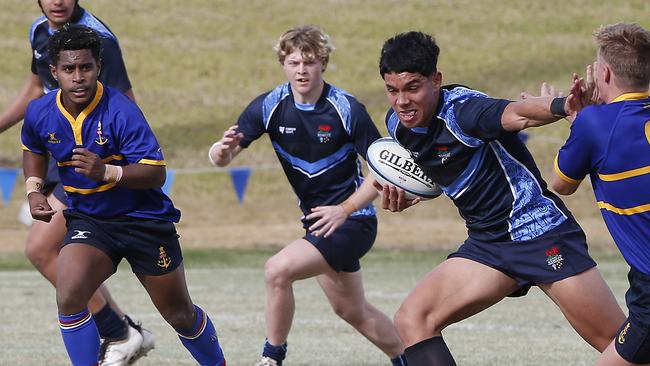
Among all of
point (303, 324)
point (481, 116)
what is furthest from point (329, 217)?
point (303, 324)

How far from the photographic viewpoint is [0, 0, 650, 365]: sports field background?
877cm

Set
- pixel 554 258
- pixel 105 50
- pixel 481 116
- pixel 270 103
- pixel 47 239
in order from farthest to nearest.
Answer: pixel 270 103, pixel 105 50, pixel 47 239, pixel 554 258, pixel 481 116

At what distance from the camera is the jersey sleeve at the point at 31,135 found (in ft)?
Answer: 19.8

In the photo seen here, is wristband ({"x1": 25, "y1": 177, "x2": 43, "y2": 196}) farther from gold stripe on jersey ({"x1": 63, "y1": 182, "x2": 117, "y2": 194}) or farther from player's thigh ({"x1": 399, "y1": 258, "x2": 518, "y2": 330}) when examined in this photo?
player's thigh ({"x1": 399, "y1": 258, "x2": 518, "y2": 330})

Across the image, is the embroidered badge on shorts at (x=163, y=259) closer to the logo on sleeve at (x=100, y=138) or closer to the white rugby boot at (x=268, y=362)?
the logo on sleeve at (x=100, y=138)

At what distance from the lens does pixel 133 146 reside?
586 centimetres

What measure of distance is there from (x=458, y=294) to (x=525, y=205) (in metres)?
0.47

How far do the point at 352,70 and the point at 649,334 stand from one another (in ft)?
86.8

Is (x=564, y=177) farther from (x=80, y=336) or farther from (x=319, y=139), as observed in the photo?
(x=319, y=139)

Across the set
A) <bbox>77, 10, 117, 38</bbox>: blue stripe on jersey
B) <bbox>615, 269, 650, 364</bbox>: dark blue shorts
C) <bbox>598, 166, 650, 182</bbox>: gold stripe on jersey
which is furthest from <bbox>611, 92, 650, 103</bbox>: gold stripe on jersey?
<bbox>77, 10, 117, 38</bbox>: blue stripe on jersey

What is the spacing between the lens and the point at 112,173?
5.69 metres

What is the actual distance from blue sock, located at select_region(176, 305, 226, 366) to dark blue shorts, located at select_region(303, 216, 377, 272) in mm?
958

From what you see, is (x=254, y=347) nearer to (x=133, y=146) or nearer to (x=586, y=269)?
(x=133, y=146)

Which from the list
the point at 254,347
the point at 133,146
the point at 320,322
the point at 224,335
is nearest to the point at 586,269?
the point at 133,146
